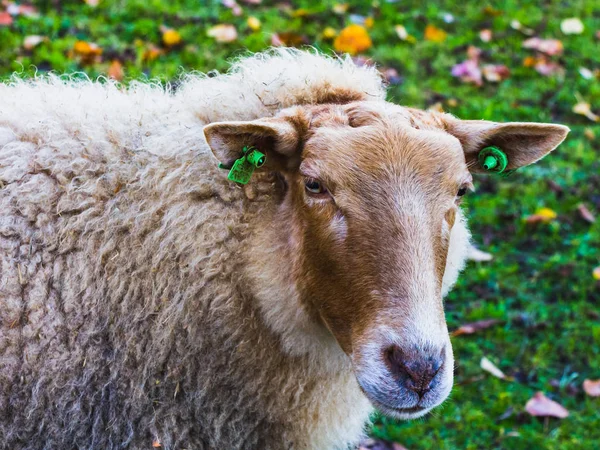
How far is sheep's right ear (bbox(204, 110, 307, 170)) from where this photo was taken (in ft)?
10.1

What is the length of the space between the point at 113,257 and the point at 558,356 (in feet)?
10.8

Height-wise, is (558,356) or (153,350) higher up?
(153,350)

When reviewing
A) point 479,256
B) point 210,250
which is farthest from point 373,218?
point 479,256

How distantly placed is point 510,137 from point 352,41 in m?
3.92

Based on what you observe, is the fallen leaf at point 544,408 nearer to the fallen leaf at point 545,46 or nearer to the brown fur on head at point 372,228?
the brown fur on head at point 372,228

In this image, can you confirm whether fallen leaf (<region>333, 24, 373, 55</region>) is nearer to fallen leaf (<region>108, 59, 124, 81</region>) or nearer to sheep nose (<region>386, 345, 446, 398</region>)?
fallen leaf (<region>108, 59, 124, 81</region>)

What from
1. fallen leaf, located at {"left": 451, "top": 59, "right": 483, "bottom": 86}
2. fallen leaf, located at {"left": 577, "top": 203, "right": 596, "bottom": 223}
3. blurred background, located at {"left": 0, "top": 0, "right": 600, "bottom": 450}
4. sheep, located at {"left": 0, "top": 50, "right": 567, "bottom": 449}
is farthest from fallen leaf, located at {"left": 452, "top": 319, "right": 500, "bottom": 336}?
fallen leaf, located at {"left": 451, "top": 59, "right": 483, "bottom": 86}

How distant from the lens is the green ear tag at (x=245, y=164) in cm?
317

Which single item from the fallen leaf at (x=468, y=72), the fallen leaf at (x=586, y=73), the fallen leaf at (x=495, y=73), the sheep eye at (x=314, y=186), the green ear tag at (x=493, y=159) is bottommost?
the fallen leaf at (x=586, y=73)

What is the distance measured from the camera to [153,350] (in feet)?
11.0

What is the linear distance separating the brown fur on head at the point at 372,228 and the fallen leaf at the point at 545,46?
15.1 ft

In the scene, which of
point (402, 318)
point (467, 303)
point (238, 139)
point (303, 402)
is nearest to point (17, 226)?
point (238, 139)

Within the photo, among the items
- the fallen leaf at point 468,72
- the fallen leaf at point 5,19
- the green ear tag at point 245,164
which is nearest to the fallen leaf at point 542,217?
the fallen leaf at point 468,72

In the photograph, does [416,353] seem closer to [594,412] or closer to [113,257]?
[113,257]
